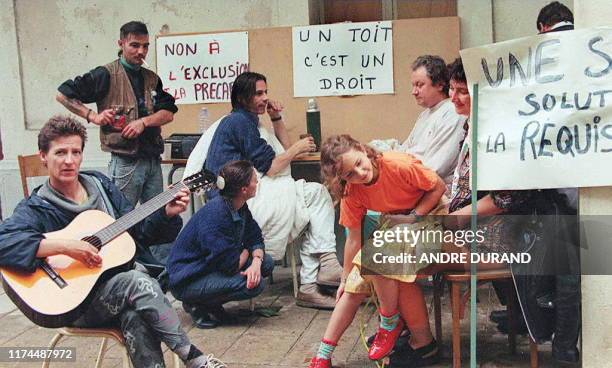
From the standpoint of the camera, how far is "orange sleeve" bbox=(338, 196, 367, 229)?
434cm

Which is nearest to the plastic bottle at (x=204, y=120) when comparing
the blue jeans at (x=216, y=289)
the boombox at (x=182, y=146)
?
the boombox at (x=182, y=146)

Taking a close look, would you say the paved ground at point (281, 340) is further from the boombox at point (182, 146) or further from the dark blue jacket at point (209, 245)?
the boombox at point (182, 146)

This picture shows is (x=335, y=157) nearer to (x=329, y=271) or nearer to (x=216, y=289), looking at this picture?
(x=216, y=289)

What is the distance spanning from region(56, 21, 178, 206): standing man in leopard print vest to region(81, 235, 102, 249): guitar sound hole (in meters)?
1.90

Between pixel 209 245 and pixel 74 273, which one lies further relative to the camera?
pixel 209 245

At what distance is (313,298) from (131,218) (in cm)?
200

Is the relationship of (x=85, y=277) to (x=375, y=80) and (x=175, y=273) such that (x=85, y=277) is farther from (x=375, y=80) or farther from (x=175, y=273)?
(x=375, y=80)

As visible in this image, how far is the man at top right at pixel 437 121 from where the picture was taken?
493cm

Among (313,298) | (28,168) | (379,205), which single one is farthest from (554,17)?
(28,168)

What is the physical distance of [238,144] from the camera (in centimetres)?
570

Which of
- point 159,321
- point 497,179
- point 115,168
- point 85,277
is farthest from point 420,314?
point 115,168

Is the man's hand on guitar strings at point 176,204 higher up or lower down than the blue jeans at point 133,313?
higher up

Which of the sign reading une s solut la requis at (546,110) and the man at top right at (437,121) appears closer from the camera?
the sign reading une s solut la requis at (546,110)

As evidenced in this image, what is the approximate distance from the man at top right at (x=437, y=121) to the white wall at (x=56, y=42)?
82.1 inches
